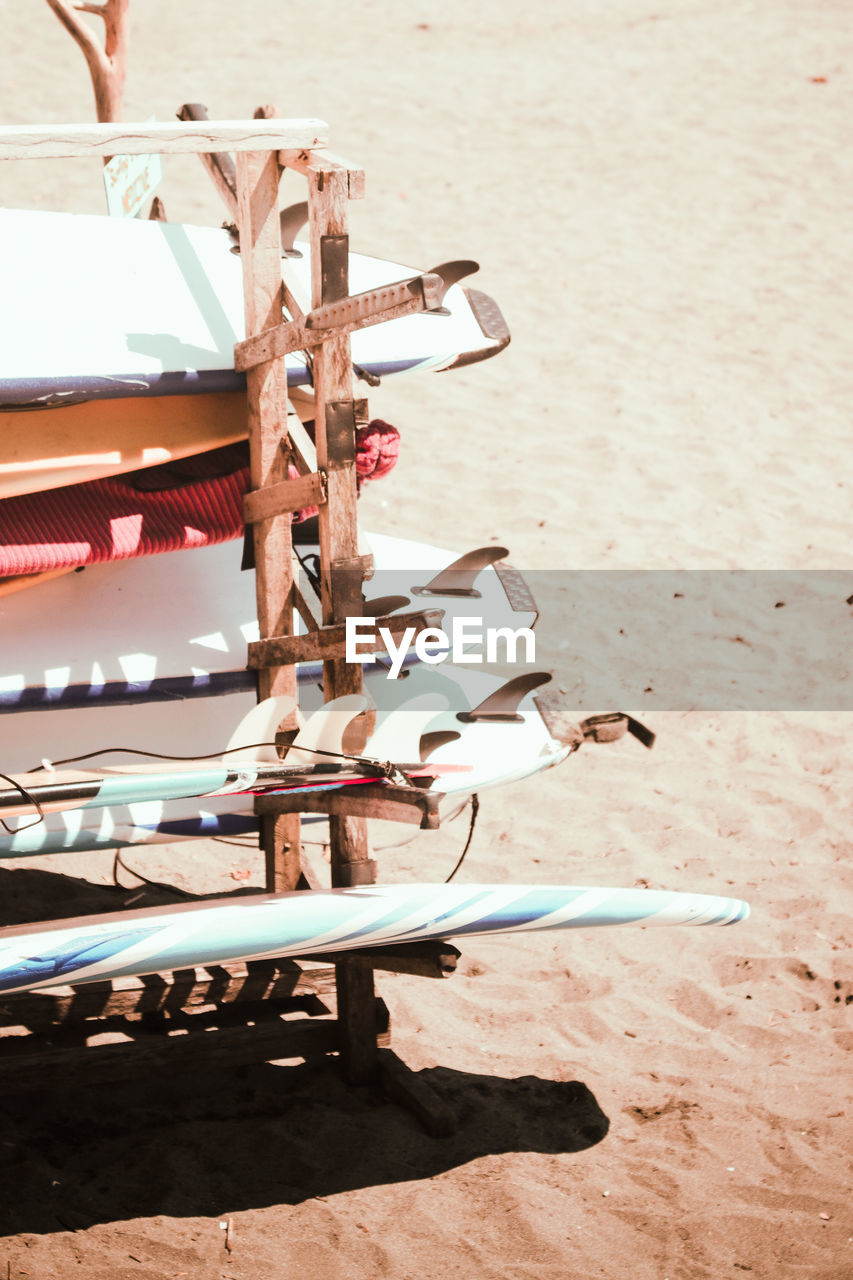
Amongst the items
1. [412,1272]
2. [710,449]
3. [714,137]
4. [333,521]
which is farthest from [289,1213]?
[714,137]

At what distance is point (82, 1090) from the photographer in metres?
3.10

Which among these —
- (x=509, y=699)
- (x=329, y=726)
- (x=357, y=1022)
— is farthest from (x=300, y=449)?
(x=357, y=1022)

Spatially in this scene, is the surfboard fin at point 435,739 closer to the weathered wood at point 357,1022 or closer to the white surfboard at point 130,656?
the white surfboard at point 130,656

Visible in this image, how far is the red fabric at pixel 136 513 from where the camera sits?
2734 mm

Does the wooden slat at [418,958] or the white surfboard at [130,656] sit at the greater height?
the white surfboard at [130,656]

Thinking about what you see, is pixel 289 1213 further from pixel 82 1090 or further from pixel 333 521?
pixel 333 521

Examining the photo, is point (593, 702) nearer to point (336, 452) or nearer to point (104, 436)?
point (336, 452)

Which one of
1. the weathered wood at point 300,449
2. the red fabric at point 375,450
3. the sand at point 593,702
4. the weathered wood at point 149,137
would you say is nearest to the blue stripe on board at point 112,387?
the weathered wood at point 300,449

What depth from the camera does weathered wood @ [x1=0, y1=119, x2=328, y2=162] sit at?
7.66 ft

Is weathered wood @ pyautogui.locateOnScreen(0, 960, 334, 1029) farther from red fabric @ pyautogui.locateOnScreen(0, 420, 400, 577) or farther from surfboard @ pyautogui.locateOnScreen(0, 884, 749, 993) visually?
red fabric @ pyautogui.locateOnScreen(0, 420, 400, 577)

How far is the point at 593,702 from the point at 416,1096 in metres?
2.13

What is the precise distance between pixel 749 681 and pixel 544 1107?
94.8 inches

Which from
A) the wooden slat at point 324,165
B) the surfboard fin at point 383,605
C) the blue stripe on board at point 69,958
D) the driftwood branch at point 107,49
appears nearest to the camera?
the blue stripe on board at point 69,958

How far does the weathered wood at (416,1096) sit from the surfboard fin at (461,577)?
1.16 metres
